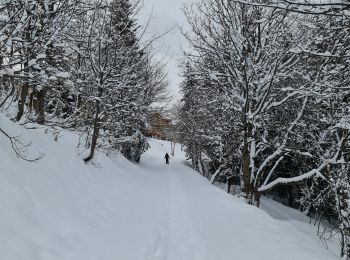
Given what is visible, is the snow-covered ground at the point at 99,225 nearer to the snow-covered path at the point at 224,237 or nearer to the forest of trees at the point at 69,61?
the snow-covered path at the point at 224,237

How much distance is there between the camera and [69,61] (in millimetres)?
10695

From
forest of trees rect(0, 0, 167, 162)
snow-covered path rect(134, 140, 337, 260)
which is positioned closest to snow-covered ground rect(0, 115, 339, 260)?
snow-covered path rect(134, 140, 337, 260)

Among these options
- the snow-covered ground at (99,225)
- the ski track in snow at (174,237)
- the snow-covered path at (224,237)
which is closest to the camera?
the snow-covered ground at (99,225)

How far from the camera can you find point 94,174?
12750 millimetres

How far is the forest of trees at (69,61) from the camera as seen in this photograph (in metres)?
6.69

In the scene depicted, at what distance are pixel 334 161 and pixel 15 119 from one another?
29.3ft

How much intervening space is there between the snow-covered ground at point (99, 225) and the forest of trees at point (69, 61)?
128 cm

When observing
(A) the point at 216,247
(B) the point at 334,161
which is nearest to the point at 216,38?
(B) the point at 334,161

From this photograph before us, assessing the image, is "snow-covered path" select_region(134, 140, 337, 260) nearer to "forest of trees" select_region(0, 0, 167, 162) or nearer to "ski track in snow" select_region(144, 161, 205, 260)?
"ski track in snow" select_region(144, 161, 205, 260)

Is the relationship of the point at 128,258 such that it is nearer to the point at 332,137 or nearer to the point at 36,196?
the point at 36,196

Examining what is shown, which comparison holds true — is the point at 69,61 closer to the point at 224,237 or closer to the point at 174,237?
the point at 174,237

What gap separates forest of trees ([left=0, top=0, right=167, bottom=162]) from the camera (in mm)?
6688

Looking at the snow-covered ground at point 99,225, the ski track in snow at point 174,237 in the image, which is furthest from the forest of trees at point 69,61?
the ski track in snow at point 174,237

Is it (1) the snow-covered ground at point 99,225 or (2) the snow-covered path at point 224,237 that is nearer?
(1) the snow-covered ground at point 99,225
